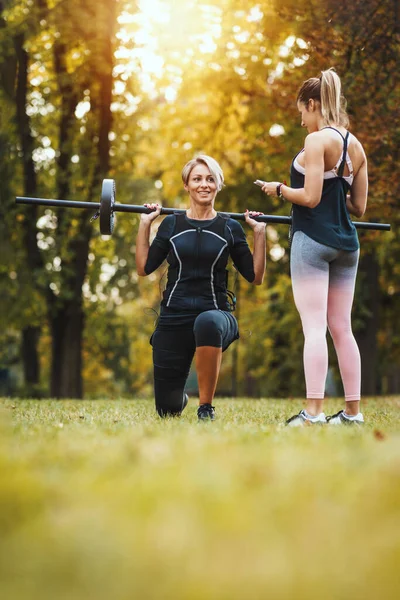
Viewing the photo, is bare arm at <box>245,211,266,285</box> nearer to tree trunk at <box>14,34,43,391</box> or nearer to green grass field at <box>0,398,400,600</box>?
green grass field at <box>0,398,400,600</box>

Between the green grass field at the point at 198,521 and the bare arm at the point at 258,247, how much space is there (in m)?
2.54

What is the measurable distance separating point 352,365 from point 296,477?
288 cm

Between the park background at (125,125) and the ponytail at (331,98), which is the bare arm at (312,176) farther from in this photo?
the park background at (125,125)

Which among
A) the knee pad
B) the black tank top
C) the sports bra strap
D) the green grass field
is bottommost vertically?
the green grass field

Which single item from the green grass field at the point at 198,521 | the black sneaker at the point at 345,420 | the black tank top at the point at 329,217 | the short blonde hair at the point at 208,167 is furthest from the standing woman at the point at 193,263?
the green grass field at the point at 198,521

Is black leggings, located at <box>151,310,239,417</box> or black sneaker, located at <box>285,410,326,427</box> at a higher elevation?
black leggings, located at <box>151,310,239,417</box>

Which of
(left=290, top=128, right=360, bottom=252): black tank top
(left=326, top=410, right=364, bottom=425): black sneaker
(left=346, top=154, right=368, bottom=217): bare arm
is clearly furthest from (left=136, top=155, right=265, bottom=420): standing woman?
(left=326, top=410, right=364, bottom=425): black sneaker

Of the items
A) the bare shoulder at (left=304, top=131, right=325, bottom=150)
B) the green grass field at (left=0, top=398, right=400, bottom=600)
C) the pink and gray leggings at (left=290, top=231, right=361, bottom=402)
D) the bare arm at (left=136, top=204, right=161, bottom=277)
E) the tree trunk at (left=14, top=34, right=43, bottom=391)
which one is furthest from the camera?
the tree trunk at (left=14, top=34, right=43, bottom=391)

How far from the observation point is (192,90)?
1623 cm

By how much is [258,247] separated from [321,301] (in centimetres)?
86

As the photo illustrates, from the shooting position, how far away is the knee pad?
224 inches

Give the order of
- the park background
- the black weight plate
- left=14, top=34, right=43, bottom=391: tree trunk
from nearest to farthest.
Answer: the black weight plate → the park background → left=14, top=34, right=43, bottom=391: tree trunk

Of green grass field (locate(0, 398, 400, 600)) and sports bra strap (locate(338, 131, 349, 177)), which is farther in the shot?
sports bra strap (locate(338, 131, 349, 177))

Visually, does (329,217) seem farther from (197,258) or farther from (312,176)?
(197,258)
